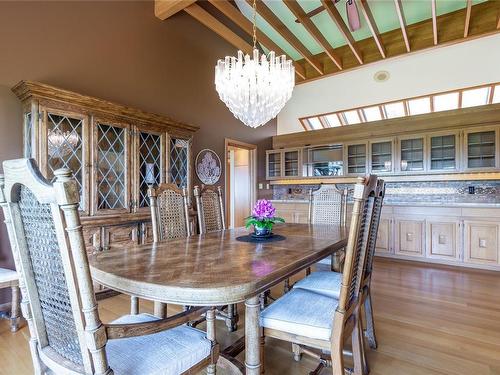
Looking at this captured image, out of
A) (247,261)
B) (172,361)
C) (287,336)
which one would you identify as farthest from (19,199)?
(287,336)

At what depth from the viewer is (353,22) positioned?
3785 millimetres

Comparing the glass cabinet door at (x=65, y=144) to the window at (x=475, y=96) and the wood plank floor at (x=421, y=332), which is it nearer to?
the wood plank floor at (x=421, y=332)

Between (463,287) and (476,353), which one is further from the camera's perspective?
(463,287)

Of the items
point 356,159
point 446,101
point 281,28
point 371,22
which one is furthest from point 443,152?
point 281,28

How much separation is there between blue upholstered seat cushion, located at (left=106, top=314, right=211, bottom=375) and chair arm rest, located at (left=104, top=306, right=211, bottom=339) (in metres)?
0.09

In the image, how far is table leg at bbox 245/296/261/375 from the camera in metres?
1.19

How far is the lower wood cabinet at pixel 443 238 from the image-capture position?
4023 mm

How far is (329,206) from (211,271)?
81.6 inches

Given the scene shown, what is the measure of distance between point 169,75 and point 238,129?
5.53 ft

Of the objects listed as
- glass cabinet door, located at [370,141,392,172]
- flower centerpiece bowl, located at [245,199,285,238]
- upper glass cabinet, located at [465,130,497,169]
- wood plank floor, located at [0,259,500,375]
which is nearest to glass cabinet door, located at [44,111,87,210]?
wood plank floor, located at [0,259,500,375]

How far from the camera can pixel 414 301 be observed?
9.05ft

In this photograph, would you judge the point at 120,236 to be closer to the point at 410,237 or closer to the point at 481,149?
the point at 410,237

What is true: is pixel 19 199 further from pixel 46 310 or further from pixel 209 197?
pixel 209 197

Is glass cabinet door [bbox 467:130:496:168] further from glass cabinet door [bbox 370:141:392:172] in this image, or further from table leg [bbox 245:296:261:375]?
table leg [bbox 245:296:261:375]
